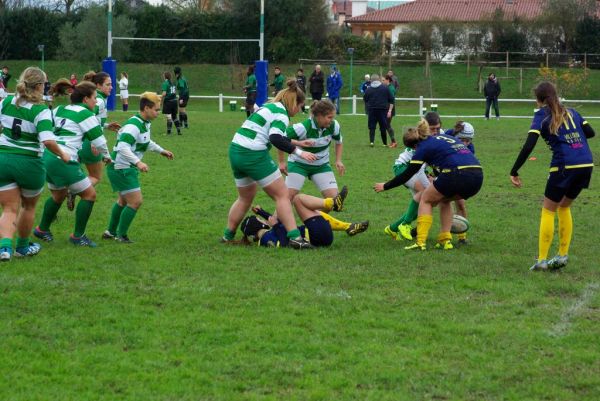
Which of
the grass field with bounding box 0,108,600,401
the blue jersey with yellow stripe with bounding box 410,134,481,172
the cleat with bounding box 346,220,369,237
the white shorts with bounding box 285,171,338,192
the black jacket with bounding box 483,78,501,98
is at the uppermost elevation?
the black jacket with bounding box 483,78,501,98

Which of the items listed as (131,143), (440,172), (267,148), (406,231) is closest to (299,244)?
(267,148)

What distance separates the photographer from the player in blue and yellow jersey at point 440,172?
989 cm

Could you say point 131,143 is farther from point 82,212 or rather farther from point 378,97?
point 378,97

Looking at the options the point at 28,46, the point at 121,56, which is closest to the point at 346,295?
the point at 121,56

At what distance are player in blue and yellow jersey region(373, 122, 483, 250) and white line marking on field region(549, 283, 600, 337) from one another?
1.91m

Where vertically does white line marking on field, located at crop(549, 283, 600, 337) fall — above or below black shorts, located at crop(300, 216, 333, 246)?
below

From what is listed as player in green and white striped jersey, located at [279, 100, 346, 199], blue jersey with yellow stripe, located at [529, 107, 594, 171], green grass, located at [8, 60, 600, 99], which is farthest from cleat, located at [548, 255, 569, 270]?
green grass, located at [8, 60, 600, 99]

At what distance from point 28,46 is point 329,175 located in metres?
50.9

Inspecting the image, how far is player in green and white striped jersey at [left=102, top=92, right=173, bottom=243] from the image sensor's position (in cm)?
1023

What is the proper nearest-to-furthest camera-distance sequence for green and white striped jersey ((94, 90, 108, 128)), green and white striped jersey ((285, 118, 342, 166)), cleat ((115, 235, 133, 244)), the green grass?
1. cleat ((115, 235, 133, 244))
2. green and white striped jersey ((285, 118, 342, 166))
3. green and white striped jersey ((94, 90, 108, 128))
4. the green grass

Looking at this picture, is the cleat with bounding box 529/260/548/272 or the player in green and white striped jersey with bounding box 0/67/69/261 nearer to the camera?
the player in green and white striped jersey with bounding box 0/67/69/261

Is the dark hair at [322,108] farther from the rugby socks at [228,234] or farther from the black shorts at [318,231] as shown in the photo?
the rugby socks at [228,234]

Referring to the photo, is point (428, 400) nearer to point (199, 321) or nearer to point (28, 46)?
point (199, 321)

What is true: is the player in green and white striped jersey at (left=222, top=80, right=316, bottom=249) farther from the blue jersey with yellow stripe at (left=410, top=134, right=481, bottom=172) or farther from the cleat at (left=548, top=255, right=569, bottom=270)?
the cleat at (left=548, top=255, right=569, bottom=270)
